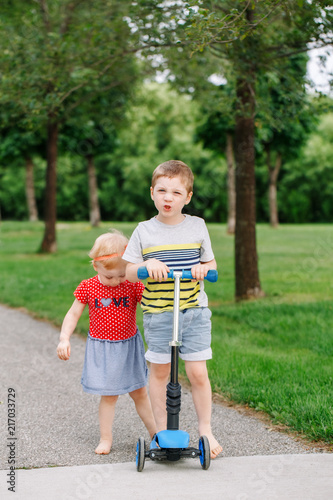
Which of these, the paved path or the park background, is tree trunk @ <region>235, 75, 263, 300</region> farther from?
the paved path

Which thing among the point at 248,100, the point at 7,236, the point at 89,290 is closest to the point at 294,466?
the point at 89,290

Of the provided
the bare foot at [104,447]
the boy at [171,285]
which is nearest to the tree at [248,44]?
the boy at [171,285]

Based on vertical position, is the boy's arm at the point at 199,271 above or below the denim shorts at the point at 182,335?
above

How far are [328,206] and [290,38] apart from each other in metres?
40.0

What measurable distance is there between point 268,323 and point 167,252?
383 centimetres

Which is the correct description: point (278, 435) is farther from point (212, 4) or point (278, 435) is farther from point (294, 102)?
point (294, 102)

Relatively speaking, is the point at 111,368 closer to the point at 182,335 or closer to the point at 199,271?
the point at 182,335

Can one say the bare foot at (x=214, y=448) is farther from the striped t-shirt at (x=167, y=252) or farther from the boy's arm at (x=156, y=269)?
the boy's arm at (x=156, y=269)

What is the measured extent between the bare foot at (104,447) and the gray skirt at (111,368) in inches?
11.8

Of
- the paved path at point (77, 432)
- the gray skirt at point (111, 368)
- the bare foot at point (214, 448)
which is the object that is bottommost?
the paved path at point (77, 432)

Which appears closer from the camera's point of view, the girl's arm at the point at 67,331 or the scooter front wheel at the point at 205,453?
the scooter front wheel at the point at 205,453

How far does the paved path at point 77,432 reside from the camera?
311 cm

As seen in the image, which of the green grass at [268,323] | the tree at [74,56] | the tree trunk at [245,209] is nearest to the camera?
the green grass at [268,323]

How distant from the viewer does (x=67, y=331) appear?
328 centimetres
